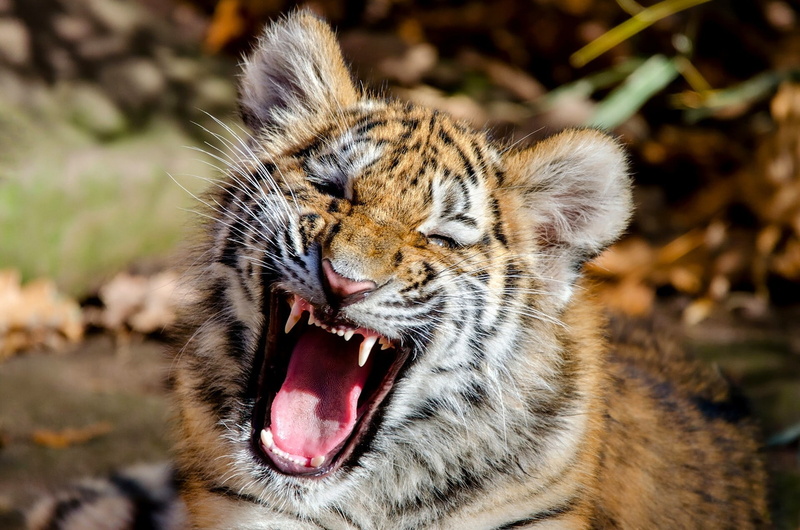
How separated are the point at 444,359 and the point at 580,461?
1.33ft

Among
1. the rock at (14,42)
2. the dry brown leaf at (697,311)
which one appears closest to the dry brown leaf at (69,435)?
the rock at (14,42)

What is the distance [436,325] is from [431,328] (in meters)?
0.01

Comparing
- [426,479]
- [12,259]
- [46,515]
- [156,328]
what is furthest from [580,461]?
[12,259]

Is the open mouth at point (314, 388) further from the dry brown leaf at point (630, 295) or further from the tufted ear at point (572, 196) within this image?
the dry brown leaf at point (630, 295)

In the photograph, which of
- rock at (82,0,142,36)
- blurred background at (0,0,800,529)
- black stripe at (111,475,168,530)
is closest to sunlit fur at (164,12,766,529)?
black stripe at (111,475,168,530)

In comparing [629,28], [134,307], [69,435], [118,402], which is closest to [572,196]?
[69,435]

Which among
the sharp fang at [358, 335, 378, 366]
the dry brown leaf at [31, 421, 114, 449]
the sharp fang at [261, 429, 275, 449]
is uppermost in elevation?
the sharp fang at [358, 335, 378, 366]

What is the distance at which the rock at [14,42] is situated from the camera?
457 centimetres

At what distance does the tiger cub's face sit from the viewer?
1.90 metres

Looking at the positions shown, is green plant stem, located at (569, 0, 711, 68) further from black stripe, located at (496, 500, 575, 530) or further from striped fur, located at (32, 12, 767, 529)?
black stripe, located at (496, 500, 575, 530)

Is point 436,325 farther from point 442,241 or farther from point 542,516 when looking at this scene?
point 542,516

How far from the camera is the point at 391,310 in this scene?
184 centimetres

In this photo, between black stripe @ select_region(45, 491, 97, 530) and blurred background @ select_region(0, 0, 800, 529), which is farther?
blurred background @ select_region(0, 0, 800, 529)

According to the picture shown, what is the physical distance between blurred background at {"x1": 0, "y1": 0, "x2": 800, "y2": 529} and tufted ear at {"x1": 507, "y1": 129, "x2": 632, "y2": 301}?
1.14 meters
